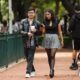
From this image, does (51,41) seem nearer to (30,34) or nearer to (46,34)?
(46,34)

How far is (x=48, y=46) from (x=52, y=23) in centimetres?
65

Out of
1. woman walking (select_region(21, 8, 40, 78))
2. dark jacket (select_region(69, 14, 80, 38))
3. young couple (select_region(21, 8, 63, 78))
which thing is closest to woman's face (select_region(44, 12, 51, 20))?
young couple (select_region(21, 8, 63, 78))

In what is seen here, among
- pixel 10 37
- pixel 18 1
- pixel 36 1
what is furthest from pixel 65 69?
pixel 36 1

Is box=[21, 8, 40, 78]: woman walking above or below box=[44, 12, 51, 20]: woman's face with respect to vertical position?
below

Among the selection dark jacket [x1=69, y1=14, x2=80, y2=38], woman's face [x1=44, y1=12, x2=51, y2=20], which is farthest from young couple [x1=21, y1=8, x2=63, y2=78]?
dark jacket [x1=69, y1=14, x2=80, y2=38]

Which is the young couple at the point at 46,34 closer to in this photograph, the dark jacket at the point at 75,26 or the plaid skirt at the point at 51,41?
the plaid skirt at the point at 51,41

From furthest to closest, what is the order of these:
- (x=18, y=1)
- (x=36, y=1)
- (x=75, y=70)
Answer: (x=36, y=1) → (x=18, y=1) → (x=75, y=70)

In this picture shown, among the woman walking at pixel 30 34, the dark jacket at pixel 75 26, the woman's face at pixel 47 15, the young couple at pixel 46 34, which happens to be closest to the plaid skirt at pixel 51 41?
the young couple at pixel 46 34

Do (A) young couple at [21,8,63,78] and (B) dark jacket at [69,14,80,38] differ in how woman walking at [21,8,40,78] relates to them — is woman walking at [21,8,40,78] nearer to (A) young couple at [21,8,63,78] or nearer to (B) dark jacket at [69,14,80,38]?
(A) young couple at [21,8,63,78]

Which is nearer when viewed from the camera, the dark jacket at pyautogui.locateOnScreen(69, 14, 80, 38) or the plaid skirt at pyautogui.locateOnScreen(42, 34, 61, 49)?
the plaid skirt at pyautogui.locateOnScreen(42, 34, 61, 49)

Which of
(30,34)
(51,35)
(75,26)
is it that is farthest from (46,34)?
(75,26)

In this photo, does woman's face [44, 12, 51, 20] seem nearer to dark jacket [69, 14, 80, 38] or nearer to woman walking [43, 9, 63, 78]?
woman walking [43, 9, 63, 78]

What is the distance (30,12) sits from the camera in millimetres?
14781

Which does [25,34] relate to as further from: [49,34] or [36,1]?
[36,1]
